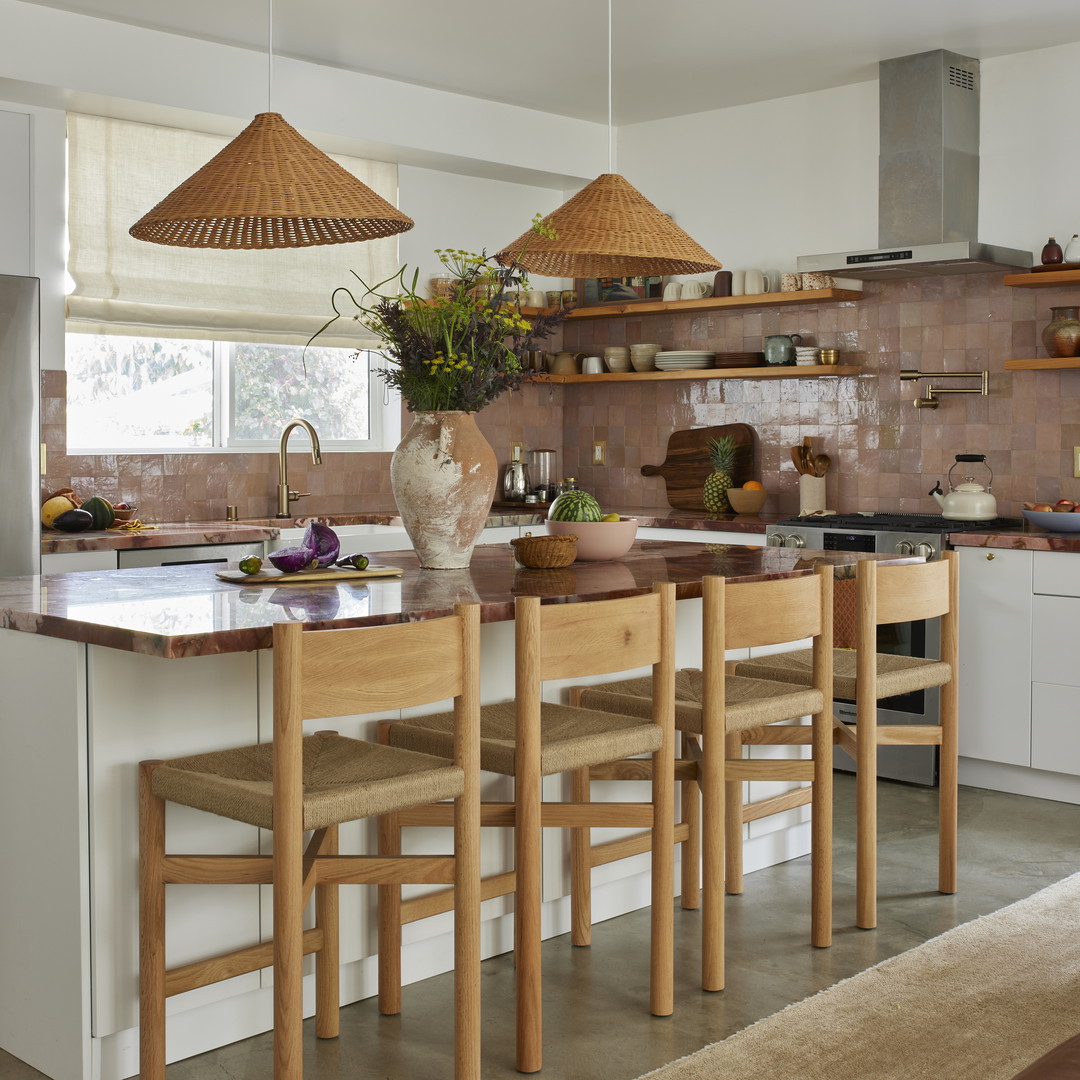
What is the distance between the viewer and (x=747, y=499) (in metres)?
5.82

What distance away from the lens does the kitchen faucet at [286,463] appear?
529cm

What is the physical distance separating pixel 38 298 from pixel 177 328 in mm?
984

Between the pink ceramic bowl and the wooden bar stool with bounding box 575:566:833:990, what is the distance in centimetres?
36

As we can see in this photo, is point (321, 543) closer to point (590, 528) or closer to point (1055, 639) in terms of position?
point (590, 528)

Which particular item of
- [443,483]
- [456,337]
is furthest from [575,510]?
[456,337]

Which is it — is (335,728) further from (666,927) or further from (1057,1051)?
(1057,1051)

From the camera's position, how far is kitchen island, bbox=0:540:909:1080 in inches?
92.7

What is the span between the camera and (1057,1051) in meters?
1.35

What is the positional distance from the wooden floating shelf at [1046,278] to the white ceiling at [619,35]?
87 centimetres

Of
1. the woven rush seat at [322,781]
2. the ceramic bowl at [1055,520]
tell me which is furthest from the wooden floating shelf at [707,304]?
the woven rush seat at [322,781]

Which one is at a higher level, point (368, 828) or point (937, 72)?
point (937, 72)

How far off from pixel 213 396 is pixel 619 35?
85.8 inches

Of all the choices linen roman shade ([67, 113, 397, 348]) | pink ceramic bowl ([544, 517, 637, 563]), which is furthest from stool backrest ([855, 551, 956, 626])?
linen roman shade ([67, 113, 397, 348])

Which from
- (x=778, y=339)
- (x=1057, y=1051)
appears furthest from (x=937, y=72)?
(x=1057, y=1051)
